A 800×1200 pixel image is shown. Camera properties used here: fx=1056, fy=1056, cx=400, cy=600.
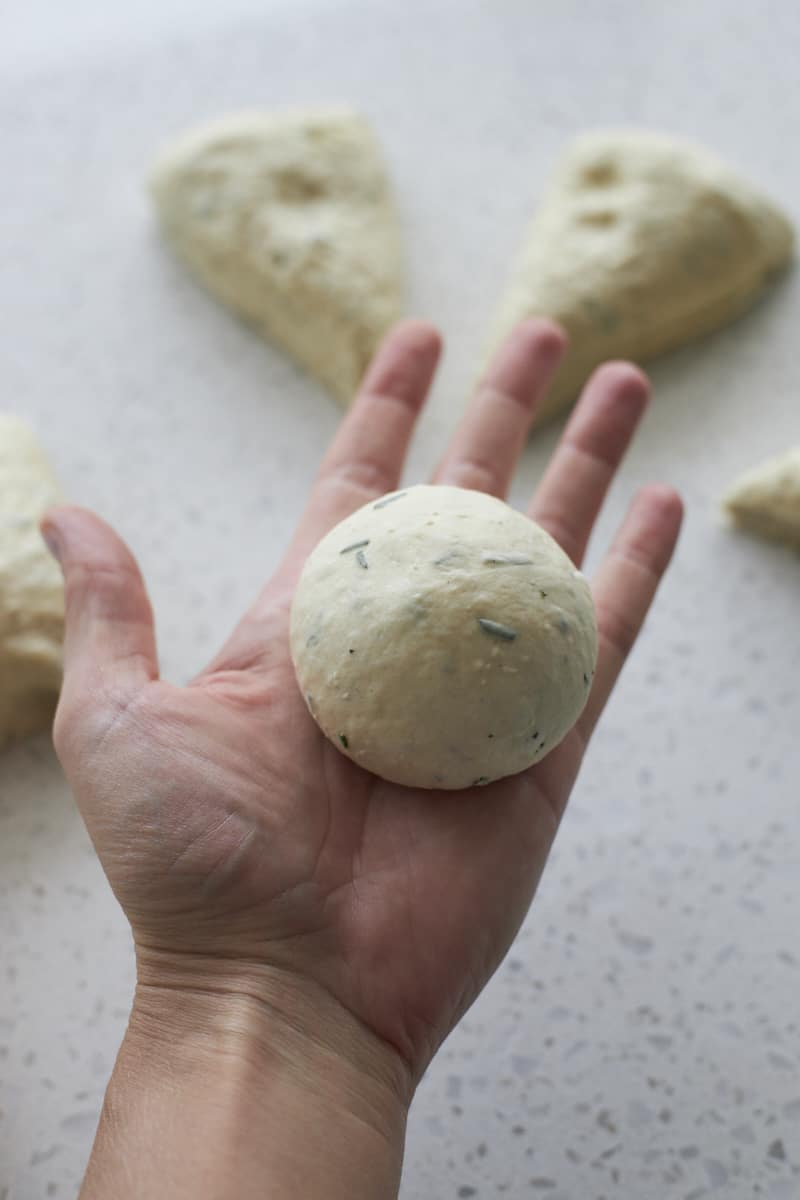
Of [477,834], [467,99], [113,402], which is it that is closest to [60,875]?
[477,834]

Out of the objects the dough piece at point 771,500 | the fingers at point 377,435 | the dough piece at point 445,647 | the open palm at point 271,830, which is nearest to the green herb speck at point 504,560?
the dough piece at point 445,647

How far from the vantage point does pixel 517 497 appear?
58.6 inches

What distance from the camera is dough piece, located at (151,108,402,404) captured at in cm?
155

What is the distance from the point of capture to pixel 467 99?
6.18 feet

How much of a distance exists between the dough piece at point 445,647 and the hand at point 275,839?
6cm

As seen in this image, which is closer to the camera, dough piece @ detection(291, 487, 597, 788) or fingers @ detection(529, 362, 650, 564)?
dough piece @ detection(291, 487, 597, 788)

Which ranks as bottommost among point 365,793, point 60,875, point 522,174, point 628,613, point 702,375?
point 60,875

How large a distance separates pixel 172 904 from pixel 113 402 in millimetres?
896

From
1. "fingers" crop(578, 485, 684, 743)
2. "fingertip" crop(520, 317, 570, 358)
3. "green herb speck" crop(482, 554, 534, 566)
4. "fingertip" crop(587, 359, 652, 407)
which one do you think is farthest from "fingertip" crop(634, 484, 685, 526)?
"green herb speck" crop(482, 554, 534, 566)

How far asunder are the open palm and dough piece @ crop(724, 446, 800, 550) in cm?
45

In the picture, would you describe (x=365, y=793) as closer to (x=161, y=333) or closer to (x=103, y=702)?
(x=103, y=702)

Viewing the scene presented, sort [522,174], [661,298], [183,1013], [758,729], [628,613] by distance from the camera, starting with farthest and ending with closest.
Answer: [522,174]
[661,298]
[758,729]
[628,613]
[183,1013]

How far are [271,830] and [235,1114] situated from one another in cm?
23

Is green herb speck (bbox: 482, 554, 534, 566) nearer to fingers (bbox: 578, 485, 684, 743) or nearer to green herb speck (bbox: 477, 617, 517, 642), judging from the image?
green herb speck (bbox: 477, 617, 517, 642)
